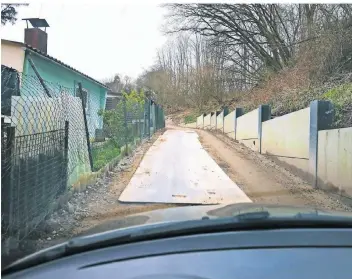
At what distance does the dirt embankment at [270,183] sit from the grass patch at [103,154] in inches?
54.5

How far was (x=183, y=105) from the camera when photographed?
171 inches

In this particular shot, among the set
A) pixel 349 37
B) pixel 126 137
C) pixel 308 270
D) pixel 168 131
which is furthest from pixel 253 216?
pixel 168 131

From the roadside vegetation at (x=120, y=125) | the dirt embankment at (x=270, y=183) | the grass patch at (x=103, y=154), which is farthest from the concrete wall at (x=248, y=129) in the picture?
the grass patch at (x=103, y=154)

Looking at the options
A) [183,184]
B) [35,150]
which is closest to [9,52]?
[35,150]

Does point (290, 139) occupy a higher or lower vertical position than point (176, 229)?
higher

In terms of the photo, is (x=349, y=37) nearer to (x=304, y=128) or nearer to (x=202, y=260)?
(x=304, y=128)

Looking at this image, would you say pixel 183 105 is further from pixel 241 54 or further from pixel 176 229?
pixel 176 229

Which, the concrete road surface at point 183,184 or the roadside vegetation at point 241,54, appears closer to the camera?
the roadside vegetation at point 241,54

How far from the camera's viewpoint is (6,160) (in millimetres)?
2262

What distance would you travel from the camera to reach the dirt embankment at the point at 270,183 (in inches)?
127

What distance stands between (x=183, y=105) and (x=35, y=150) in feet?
5.95

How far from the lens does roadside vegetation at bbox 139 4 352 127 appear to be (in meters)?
2.82

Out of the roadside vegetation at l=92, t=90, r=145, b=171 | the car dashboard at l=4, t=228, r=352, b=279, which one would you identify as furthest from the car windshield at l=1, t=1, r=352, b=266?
the roadside vegetation at l=92, t=90, r=145, b=171

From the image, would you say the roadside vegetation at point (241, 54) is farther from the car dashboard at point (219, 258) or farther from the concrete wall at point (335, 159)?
the car dashboard at point (219, 258)
